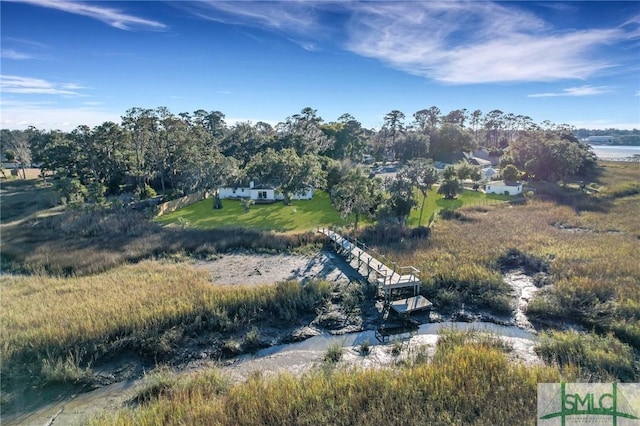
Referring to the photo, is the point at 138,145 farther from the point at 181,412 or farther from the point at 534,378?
the point at 534,378

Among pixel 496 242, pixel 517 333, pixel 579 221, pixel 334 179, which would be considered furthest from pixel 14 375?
pixel 579 221

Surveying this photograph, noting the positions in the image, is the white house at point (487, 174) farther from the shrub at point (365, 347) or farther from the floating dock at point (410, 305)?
the shrub at point (365, 347)

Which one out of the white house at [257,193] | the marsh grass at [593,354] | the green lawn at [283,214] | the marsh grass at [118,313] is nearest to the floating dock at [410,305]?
the marsh grass at [118,313]

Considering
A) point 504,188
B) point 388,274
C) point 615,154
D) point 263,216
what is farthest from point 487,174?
point 615,154

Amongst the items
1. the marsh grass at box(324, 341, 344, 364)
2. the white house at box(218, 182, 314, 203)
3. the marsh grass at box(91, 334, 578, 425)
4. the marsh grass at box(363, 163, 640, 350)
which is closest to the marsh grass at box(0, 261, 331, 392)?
the marsh grass at box(324, 341, 344, 364)

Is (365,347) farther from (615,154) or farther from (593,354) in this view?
(615,154)

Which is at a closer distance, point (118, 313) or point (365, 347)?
point (365, 347)
